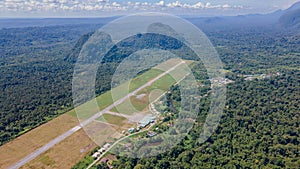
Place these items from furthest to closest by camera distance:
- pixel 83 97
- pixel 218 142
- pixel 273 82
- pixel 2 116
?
pixel 273 82, pixel 83 97, pixel 2 116, pixel 218 142

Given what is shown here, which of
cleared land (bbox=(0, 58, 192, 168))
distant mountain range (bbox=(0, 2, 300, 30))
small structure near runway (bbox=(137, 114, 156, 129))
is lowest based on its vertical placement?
cleared land (bbox=(0, 58, 192, 168))

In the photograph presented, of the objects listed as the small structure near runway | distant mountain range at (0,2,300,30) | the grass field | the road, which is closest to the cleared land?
the grass field

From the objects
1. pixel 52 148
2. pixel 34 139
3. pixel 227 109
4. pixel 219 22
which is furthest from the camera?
pixel 219 22

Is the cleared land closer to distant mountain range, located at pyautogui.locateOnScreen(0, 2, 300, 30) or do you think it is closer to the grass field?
the grass field

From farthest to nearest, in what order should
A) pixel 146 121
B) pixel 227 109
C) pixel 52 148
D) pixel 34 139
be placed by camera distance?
pixel 227 109
pixel 146 121
pixel 34 139
pixel 52 148

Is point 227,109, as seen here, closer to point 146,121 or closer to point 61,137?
point 146,121

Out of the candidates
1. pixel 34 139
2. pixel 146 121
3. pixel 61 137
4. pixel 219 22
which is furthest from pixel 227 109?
pixel 219 22

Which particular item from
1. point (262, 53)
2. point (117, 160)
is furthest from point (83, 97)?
point (262, 53)

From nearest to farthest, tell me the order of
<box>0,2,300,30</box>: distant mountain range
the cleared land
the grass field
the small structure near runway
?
1. the cleared land
2. the grass field
3. the small structure near runway
4. <box>0,2,300,30</box>: distant mountain range

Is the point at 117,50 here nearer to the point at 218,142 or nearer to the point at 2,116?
the point at 2,116

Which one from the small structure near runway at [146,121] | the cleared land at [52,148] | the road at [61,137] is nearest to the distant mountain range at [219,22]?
the road at [61,137]

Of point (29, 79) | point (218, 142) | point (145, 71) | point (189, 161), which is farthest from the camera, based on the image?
point (145, 71)
